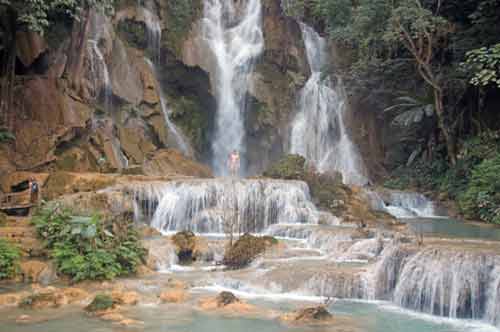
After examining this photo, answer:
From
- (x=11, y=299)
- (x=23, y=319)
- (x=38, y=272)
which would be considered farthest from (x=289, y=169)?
(x=23, y=319)

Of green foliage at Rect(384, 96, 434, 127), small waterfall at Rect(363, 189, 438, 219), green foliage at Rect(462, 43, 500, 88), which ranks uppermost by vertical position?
green foliage at Rect(384, 96, 434, 127)

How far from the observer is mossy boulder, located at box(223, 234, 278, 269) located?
12.4 metres

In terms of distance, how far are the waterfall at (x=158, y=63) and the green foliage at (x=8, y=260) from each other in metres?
13.8

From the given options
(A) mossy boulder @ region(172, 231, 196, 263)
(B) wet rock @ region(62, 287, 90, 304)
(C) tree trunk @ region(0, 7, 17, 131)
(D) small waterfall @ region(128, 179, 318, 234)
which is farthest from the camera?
(C) tree trunk @ region(0, 7, 17, 131)

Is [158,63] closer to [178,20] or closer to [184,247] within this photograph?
[178,20]

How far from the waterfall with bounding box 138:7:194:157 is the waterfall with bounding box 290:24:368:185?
4676mm

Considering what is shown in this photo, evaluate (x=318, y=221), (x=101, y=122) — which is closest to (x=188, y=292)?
(x=318, y=221)

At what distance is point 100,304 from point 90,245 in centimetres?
250

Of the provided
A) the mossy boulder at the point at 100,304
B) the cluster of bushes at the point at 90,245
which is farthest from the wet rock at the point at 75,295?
the cluster of bushes at the point at 90,245

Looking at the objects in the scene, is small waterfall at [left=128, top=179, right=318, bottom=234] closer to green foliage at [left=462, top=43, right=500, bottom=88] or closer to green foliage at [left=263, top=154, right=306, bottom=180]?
green foliage at [left=263, top=154, right=306, bottom=180]

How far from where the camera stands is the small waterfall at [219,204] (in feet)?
52.9

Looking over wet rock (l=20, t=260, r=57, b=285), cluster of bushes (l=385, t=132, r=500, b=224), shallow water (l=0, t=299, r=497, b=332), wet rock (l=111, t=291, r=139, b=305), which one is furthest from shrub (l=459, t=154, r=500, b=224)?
wet rock (l=20, t=260, r=57, b=285)

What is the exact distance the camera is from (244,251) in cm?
1252

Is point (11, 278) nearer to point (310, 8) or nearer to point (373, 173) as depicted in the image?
point (373, 173)
